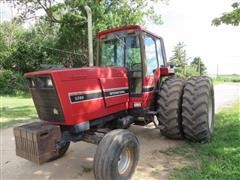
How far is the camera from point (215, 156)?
472cm

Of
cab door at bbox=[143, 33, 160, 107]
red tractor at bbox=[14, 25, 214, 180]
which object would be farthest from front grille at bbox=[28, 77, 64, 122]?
cab door at bbox=[143, 33, 160, 107]

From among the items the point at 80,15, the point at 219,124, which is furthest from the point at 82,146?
→ the point at 80,15

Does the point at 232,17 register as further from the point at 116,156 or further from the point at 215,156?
the point at 116,156

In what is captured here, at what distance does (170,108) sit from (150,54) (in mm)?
1121

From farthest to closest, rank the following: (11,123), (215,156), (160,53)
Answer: (11,123) < (160,53) < (215,156)

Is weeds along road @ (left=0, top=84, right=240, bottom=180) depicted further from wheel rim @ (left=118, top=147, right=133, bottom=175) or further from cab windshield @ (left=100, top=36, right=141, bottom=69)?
cab windshield @ (left=100, top=36, right=141, bottom=69)

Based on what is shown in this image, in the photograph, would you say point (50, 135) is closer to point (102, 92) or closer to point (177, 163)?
point (102, 92)

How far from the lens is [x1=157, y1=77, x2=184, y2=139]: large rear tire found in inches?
205

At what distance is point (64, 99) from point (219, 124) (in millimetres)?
4775

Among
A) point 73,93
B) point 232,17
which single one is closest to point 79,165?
point 73,93

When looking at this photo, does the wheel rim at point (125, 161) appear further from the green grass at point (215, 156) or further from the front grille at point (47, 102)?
the front grille at point (47, 102)

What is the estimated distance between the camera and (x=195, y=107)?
5117 millimetres

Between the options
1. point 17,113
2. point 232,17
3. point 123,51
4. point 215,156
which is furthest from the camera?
point 17,113

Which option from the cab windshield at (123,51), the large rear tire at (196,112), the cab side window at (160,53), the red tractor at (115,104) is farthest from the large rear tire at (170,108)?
the cab windshield at (123,51)
